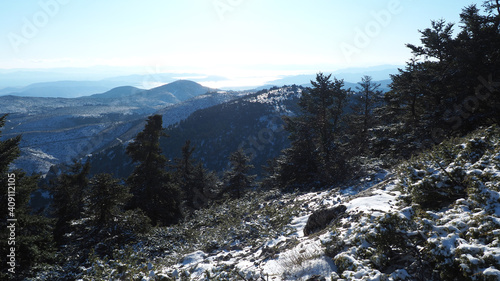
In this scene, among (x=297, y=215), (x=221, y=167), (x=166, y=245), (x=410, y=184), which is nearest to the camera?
(x=410, y=184)

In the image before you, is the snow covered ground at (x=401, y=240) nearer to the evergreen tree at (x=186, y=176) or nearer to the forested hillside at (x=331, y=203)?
the forested hillside at (x=331, y=203)

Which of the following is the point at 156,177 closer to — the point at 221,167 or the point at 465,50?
the point at 465,50

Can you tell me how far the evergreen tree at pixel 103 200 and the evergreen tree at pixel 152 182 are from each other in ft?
21.2

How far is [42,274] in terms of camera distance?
9.80 m

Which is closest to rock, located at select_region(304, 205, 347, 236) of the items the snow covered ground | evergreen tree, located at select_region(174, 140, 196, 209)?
the snow covered ground

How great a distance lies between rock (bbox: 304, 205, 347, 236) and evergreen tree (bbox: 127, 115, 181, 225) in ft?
53.6

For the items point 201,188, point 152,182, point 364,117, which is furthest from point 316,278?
point 201,188

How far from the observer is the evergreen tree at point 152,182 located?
21.8 m

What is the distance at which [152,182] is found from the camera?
22.1m

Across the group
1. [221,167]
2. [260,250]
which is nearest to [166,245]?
[260,250]

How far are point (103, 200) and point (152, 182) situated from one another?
286 inches

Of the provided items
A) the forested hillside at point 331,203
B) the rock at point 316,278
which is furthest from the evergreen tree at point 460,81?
the rock at point 316,278

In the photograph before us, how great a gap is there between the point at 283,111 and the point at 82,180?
14587cm

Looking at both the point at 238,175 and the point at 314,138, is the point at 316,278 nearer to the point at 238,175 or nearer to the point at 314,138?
the point at 314,138
